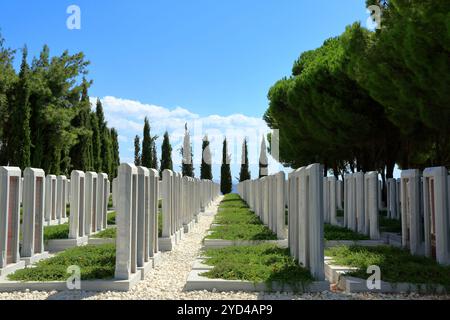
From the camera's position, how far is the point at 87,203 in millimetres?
14430

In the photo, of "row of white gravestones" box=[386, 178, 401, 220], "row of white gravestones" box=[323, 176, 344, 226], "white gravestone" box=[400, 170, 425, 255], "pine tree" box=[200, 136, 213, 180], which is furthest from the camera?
"pine tree" box=[200, 136, 213, 180]

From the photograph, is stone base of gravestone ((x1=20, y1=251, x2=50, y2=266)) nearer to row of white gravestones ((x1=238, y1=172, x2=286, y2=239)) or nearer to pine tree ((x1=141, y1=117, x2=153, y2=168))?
row of white gravestones ((x1=238, y1=172, x2=286, y2=239))

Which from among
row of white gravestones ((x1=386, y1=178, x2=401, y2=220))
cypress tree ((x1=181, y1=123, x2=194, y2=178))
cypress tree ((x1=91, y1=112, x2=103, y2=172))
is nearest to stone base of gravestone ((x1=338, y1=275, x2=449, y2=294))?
row of white gravestones ((x1=386, y1=178, x2=401, y2=220))

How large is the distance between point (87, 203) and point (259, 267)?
7.56 metres

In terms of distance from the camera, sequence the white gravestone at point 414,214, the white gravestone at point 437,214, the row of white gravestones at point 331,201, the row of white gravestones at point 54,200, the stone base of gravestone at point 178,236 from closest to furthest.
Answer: the white gravestone at point 437,214 < the white gravestone at point 414,214 < the stone base of gravestone at point 178,236 < the row of white gravestones at point 331,201 < the row of white gravestones at point 54,200

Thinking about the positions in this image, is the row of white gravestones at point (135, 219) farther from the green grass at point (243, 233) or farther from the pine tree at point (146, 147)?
the pine tree at point (146, 147)

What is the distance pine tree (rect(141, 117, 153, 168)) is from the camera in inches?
1993

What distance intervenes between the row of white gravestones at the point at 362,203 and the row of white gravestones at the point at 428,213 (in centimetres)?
180

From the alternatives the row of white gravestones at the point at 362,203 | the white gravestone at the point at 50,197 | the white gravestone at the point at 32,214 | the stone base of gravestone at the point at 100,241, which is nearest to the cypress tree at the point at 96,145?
the white gravestone at the point at 50,197

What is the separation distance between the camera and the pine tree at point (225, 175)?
231ft

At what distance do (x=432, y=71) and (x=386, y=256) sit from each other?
17.5ft

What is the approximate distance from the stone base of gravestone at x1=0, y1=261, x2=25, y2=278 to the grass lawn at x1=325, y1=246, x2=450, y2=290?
615 cm

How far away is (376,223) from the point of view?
13.2 metres

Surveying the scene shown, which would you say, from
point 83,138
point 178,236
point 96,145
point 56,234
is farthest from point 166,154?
point 56,234
